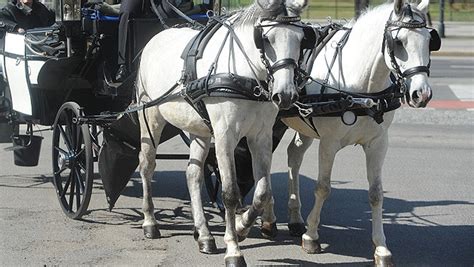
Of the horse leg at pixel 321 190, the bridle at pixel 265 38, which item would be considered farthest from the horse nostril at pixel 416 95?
the horse leg at pixel 321 190

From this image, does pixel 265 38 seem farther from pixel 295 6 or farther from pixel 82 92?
pixel 82 92

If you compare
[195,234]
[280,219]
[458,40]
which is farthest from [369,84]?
[458,40]

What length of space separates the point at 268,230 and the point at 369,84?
1753mm

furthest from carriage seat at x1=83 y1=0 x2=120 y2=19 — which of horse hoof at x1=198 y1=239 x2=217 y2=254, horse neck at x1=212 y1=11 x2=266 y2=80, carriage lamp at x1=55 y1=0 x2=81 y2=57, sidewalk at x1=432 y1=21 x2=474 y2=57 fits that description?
sidewalk at x1=432 y1=21 x2=474 y2=57

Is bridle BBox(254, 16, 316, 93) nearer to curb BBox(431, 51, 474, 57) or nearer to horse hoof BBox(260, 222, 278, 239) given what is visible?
horse hoof BBox(260, 222, 278, 239)

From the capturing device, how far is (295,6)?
6629 mm

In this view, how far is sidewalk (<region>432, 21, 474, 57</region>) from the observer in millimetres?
27641

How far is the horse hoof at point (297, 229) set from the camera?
332 inches

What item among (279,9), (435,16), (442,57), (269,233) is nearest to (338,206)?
(269,233)

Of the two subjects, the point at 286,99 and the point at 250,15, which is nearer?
the point at 286,99

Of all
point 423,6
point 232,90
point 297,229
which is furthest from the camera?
point 297,229

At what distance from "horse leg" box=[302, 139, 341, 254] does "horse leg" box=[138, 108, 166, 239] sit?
1.45 metres

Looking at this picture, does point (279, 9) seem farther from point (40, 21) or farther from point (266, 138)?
point (40, 21)

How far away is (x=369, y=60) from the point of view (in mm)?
7164
